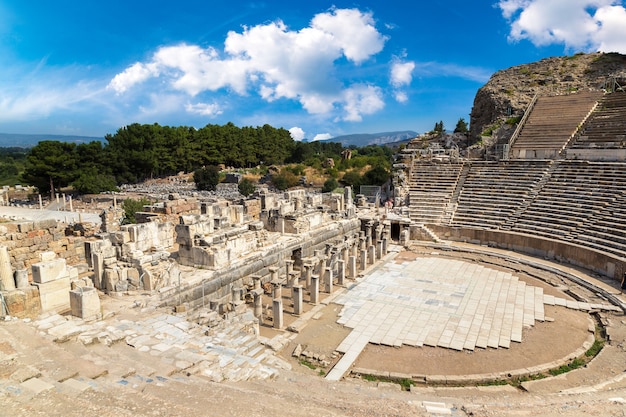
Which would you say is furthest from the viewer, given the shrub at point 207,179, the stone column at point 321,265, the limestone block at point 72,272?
the shrub at point 207,179

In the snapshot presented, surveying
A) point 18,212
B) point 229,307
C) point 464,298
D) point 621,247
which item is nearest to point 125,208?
point 18,212

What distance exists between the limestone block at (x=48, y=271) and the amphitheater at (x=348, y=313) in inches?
1.9

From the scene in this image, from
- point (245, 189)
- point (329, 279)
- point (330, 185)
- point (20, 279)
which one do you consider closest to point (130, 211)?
point (329, 279)

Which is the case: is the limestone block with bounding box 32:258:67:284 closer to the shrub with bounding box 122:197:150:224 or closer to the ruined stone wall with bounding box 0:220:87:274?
the ruined stone wall with bounding box 0:220:87:274

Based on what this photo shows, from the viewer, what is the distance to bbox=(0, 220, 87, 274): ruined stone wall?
1138 centimetres

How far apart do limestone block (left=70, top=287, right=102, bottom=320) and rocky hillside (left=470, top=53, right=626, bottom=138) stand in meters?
29.9

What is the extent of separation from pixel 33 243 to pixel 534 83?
A: 1511 inches

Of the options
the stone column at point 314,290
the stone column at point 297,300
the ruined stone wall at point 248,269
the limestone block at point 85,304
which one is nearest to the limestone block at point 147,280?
the ruined stone wall at point 248,269

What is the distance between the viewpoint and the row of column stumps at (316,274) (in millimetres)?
11398

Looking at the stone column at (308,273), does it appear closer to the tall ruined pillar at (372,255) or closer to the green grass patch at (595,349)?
the tall ruined pillar at (372,255)

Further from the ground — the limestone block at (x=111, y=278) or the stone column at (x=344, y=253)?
the limestone block at (x=111, y=278)

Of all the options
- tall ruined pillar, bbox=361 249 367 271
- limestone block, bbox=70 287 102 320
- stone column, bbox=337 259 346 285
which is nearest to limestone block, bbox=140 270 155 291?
limestone block, bbox=70 287 102 320

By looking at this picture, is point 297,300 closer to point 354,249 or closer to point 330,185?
point 354,249

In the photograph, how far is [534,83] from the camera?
35.8m
